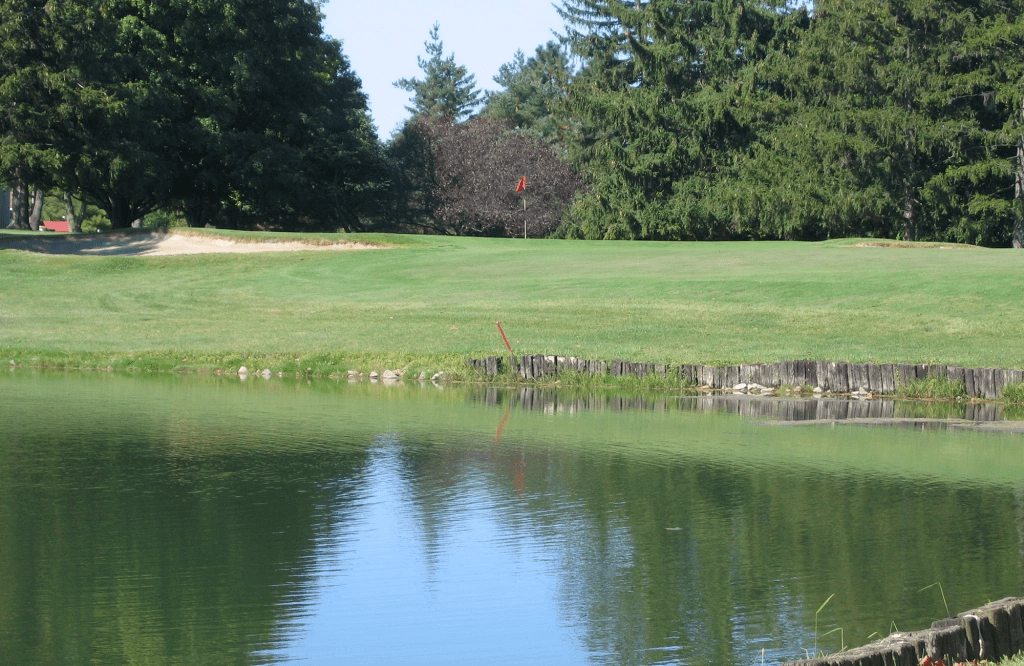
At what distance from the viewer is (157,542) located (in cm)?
882

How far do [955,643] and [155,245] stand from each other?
3904cm

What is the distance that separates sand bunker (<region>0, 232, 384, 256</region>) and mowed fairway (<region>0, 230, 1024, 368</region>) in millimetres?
1699

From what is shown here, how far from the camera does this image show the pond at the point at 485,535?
6.96 meters

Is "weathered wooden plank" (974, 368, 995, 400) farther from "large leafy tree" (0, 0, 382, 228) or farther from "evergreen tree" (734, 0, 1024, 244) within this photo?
"evergreen tree" (734, 0, 1024, 244)

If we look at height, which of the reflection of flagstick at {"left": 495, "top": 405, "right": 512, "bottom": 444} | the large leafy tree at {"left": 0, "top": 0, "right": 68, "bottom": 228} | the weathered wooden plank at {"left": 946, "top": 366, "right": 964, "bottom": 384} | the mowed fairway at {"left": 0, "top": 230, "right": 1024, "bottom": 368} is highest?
the large leafy tree at {"left": 0, "top": 0, "right": 68, "bottom": 228}

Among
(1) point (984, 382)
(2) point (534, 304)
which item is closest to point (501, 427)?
(1) point (984, 382)

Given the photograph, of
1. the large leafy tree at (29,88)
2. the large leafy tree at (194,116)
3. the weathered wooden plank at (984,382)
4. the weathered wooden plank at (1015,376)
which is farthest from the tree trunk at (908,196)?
the weathered wooden plank at (1015,376)

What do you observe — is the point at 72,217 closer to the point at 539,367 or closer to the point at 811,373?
the point at 539,367

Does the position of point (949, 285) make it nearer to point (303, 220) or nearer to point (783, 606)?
point (783, 606)

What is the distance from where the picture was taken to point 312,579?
26.3 ft

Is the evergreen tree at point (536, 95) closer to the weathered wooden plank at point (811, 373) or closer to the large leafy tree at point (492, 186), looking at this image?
the large leafy tree at point (492, 186)

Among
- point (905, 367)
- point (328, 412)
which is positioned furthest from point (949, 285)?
point (328, 412)

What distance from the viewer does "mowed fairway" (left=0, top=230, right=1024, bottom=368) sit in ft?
74.1

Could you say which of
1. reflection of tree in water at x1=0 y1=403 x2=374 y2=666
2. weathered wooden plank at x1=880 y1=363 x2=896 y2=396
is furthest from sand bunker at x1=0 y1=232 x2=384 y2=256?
reflection of tree in water at x1=0 y1=403 x2=374 y2=666
